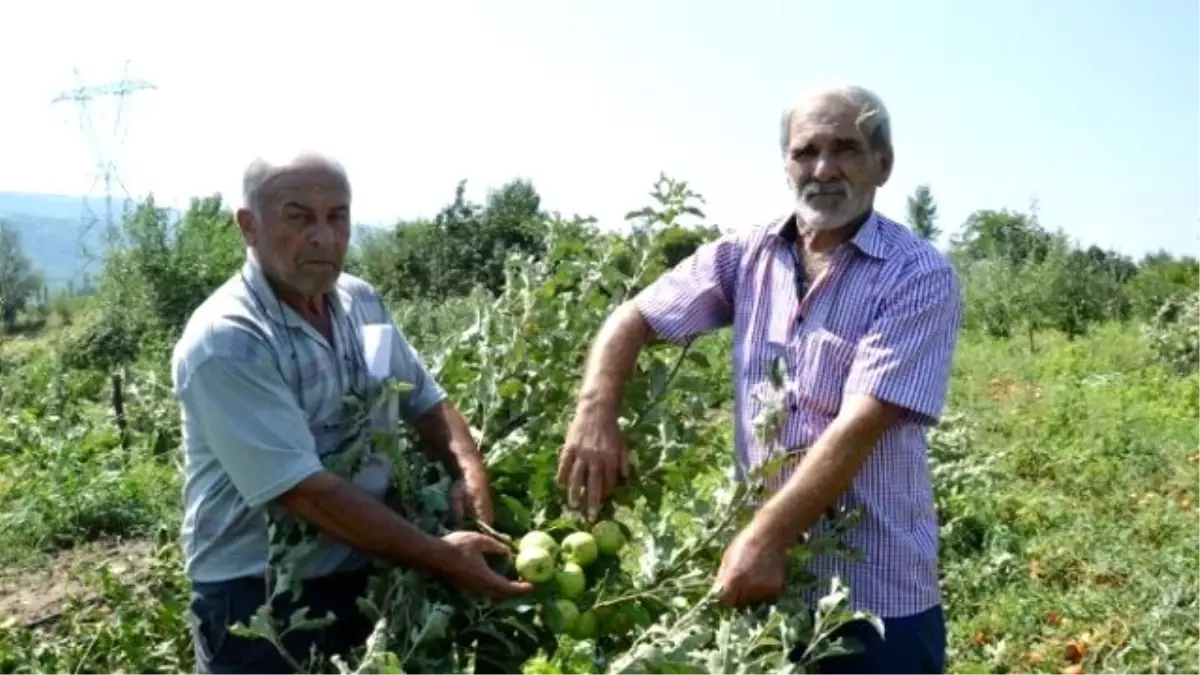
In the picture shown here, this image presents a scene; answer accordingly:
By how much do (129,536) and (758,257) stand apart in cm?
472

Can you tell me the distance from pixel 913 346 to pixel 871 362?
0.08m

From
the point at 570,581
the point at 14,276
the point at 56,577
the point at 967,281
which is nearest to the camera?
the point at 570,581

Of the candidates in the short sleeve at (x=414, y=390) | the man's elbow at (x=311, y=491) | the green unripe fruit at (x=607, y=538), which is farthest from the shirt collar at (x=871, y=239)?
the man's elbow at (x=311, y=491)

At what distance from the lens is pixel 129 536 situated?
631cm

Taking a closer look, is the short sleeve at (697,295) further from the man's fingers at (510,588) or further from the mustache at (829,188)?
the man's fingers at (510,588)

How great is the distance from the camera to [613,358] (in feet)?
8.63

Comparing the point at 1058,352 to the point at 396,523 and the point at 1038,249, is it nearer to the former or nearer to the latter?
the point at 1038,249

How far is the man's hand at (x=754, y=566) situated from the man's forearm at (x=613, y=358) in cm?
47

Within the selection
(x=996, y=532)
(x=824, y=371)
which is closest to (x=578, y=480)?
(x=824, y=371)

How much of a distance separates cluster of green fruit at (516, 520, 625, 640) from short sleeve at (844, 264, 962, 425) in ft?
1.83

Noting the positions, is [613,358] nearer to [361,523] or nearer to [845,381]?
[845,381]

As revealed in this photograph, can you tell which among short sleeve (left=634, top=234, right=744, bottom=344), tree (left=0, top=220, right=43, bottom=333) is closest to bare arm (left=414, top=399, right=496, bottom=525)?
short sleeve (left=634, top=234, right=744, bottom=344)

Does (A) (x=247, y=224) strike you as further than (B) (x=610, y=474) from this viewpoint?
No

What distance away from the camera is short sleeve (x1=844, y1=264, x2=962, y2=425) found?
7.34ft
